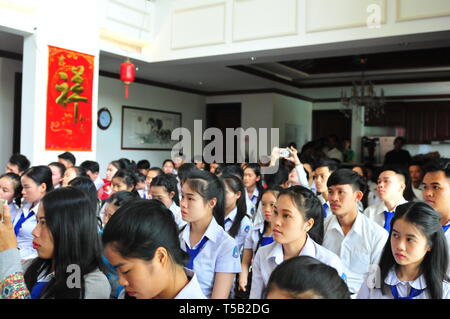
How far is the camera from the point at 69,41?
16.1ft

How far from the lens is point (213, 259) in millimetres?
1936

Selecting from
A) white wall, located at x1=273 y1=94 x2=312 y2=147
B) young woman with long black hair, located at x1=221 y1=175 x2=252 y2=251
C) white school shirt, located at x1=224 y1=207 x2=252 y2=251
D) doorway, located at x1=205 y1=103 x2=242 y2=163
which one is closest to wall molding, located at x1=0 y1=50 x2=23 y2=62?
doorway, located at x1=205 y1=103 x2=242 y2=163

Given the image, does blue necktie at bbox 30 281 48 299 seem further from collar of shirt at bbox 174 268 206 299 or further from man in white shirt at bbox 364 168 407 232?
man in white shirt at bbox 364 168 407 232

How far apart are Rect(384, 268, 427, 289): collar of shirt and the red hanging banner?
410 cm

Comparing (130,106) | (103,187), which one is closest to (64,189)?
(103,187)

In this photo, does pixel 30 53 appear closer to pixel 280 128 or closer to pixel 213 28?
pixel 213 28

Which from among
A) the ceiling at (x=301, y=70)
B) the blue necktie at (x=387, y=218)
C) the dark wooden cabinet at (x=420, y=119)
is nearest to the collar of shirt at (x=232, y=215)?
the blue necktie at (x=387, y=218)

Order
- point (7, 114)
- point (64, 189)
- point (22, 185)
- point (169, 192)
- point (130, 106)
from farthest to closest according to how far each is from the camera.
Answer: point (130, 106) → point (7, 114) → point (169, 192) → point (22, 185) → point (64, 189)

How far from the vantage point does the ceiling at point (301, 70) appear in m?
5.72

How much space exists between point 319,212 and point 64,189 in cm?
117

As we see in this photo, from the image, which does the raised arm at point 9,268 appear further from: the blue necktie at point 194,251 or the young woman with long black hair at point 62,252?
the blue necktie at point 194,251

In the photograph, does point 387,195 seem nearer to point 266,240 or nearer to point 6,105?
point 266,240

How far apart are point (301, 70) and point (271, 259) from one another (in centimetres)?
674

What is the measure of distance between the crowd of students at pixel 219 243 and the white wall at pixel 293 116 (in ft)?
20.7
